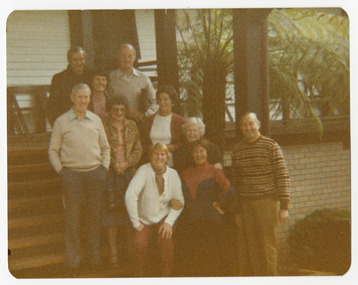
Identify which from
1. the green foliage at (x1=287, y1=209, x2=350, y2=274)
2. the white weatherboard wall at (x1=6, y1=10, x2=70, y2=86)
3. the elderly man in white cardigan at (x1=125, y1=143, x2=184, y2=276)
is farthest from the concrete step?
the green foliage at (x1=287, y1=209, x2=350, y2=274)

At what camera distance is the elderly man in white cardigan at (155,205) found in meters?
3.07

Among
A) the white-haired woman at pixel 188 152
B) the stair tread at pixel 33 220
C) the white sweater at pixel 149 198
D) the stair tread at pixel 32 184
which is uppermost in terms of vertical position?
the white-haired woman at pixel 188 152

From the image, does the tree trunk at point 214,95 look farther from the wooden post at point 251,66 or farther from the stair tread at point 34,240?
the stair tread at point 34,240

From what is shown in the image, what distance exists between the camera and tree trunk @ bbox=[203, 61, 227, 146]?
318cm

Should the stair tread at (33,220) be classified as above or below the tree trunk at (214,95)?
below

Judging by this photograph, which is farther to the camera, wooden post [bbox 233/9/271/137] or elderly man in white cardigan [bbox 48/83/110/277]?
wooden post [bbox 233/9/271/137]

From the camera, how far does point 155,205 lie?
10.1 feet

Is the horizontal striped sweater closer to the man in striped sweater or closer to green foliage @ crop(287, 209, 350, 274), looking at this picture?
the man in striped sweater

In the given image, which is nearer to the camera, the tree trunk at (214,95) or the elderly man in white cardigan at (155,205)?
the elderly man in white cardigan at (155,205)

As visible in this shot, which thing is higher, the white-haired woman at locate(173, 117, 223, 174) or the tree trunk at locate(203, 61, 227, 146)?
the tree trunk at locate(203, 61, 227, 146)

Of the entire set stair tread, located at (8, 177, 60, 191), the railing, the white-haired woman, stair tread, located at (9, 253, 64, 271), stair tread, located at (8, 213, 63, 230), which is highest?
the railing

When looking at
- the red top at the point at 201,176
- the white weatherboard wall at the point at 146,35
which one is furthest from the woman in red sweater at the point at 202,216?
the white weatherboard wall at the point at 146,35

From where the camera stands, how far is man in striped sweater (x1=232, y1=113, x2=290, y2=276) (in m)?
3.11
